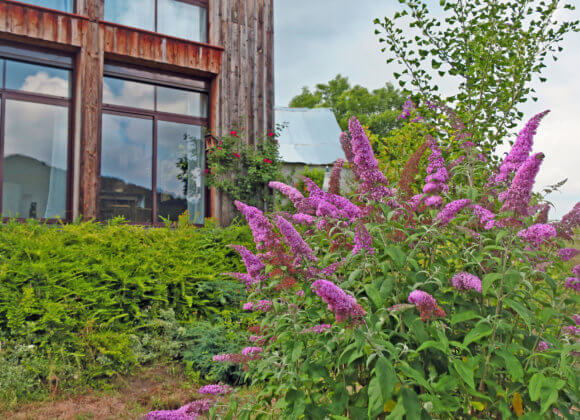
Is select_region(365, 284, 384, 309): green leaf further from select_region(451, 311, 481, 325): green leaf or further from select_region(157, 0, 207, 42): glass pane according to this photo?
select_region(157, 0, 207, 42): glass pane

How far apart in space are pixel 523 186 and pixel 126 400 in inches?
135

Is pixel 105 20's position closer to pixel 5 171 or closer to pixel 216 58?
pixel 216 58

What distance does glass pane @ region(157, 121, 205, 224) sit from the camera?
827cm

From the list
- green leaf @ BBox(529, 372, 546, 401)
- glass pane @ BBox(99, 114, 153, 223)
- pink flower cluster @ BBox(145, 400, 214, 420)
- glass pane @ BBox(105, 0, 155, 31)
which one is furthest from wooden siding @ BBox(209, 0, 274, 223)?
green leaf @ BBox(529, 372, 546, 401)

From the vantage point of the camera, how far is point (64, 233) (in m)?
5.00

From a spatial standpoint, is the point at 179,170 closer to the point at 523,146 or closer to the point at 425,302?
the point at 523,146

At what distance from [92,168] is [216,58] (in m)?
3.17

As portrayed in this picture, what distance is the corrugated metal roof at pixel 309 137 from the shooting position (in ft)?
45.8

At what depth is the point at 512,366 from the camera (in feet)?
5.95

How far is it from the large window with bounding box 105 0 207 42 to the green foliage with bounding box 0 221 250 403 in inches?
179

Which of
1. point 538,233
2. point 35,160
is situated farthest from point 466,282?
point 35,160

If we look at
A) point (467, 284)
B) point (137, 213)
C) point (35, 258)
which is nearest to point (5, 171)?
point (137, 213)

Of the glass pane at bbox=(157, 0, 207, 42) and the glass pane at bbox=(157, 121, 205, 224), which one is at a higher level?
the glass pane at bbox=(157, 0, 207, 42)

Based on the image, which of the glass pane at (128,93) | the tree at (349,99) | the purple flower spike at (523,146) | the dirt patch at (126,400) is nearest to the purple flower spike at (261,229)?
the purple flower spike at (523,146)
